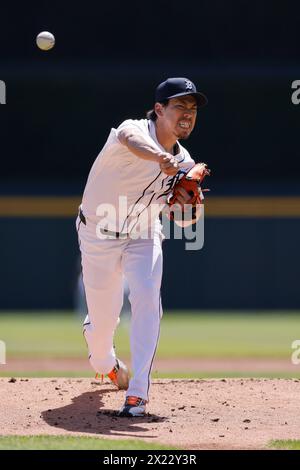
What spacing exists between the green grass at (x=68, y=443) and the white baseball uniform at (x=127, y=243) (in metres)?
0.55

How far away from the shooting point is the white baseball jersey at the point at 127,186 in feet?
15.0

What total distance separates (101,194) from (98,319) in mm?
606

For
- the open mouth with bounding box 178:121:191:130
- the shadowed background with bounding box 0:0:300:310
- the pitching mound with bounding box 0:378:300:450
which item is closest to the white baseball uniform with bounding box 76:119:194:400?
the open mouth with bounding box 178:121:191:130

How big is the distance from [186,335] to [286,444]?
711 cm

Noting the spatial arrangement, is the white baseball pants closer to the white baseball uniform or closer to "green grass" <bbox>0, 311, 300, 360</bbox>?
the white baseball uniform

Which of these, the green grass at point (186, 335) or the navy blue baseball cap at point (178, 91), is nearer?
the navy blue baseball cap at point (178, 91)

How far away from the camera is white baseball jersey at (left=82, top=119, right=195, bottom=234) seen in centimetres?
459

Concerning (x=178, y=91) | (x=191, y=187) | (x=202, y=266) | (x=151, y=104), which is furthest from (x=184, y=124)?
(x=151, y=104)

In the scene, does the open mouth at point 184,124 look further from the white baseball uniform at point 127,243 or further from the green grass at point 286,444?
the green grass at point 286,444

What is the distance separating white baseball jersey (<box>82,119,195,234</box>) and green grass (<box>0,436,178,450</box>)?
116 cm

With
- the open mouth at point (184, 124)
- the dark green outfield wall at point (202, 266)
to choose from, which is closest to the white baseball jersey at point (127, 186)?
the open mouth at point (184, 124)

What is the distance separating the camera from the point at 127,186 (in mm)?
4633
